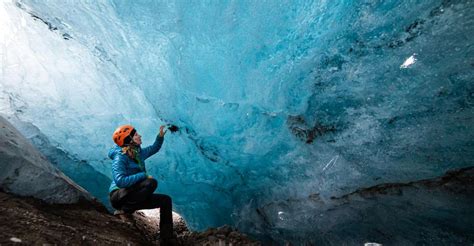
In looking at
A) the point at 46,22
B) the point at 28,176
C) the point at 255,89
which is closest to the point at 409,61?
the point at 255,89

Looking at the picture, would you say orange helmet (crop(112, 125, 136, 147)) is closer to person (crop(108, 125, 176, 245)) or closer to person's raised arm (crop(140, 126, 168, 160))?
person (crop(108, 125, 176, 245))

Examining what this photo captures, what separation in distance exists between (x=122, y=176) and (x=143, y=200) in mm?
359

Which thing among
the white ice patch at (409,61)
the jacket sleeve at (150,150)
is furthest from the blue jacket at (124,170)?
the white ice patch at (409,61)

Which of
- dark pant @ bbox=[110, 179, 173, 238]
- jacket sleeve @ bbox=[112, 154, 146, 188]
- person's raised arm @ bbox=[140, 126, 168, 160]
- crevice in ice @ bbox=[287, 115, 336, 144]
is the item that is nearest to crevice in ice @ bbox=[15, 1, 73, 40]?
person's raised arm @ bbox=[140, 126, 168, 160]

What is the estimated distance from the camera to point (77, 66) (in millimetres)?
5664

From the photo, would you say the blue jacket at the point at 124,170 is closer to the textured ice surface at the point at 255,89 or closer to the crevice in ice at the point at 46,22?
the textured ice surface at the point at 255,89

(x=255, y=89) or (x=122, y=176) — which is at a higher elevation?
(x=255, y=89)

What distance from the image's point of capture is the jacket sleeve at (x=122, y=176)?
3598 mm

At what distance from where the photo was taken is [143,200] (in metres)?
3.77

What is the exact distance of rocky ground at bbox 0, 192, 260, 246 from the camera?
9.81 feet

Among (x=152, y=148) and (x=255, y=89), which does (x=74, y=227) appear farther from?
(x=255, y=89)

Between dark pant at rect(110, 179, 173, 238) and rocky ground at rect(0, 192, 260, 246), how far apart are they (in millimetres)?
325

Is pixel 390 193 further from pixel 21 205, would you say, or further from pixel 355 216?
pixel 21 205

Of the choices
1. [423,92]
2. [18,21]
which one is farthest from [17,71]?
[423,92]
